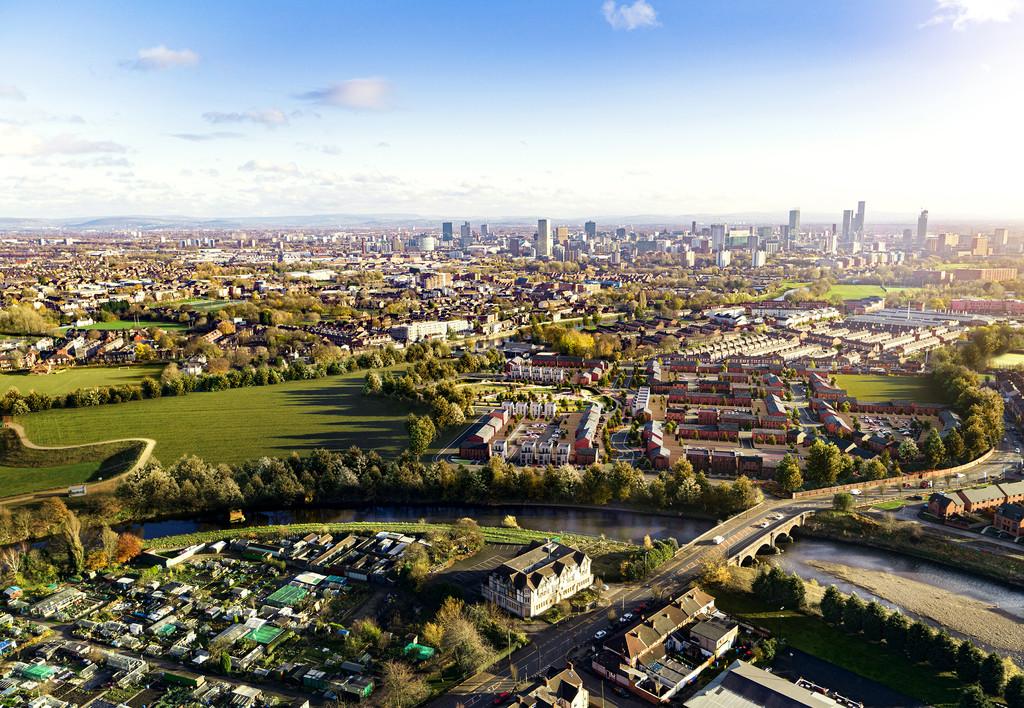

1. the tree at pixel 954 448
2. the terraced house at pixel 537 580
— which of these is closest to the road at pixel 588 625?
the terraced house at pixel 537 580

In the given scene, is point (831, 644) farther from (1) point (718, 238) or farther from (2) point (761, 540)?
(1) point (718, 238)

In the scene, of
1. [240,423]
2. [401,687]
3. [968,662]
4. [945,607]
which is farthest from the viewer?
[240,423]

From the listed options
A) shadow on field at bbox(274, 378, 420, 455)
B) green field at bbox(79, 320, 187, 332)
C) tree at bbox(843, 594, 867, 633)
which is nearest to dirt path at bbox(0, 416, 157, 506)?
shadow on field at bbox(274, 378, 420, 455)

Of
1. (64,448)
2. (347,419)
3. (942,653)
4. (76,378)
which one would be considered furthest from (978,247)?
(64,448)

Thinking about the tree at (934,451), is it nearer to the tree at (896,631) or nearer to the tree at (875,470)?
the tree at (875,470)

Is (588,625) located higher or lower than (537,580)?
lower
